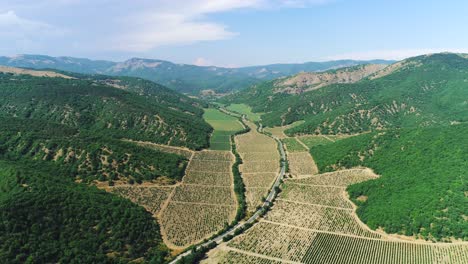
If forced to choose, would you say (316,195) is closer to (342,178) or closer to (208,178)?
(342,178)

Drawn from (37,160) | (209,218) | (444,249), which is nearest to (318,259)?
(444,249)

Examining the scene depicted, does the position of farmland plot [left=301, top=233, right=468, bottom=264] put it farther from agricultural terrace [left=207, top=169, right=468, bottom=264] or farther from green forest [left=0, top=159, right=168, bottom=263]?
green forest [left=0, top=159, right=168, bottom=263]

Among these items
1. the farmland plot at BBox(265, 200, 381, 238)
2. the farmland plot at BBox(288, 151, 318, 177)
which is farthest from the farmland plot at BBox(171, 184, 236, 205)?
the farmland plot at BBox(288, 151, 318, 177)

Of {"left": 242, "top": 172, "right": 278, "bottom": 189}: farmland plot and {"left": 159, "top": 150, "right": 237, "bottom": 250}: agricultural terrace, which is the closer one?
{"left": 159, "top": 150, "right": 237, "bottom": 250}: agricultural terrace

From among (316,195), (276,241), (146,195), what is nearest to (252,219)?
(276,241)

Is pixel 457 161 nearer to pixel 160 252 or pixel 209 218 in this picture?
pixel 209 218

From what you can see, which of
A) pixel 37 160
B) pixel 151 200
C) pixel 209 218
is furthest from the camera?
pixel 37 160
